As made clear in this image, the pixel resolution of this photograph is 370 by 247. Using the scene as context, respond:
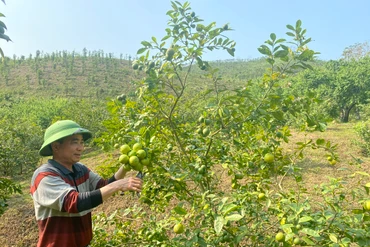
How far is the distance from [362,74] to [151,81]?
2211cm

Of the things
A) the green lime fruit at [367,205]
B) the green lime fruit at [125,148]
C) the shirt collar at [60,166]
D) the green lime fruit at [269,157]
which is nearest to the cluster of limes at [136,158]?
the green lime fruit at [125,148]

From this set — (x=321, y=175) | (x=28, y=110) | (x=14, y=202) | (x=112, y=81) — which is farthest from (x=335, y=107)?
(x=112, y=81)

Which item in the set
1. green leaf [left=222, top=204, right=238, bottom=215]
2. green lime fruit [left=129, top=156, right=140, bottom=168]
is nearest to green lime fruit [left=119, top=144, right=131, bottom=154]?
green lime fruit [left=129, top=156, right=140, bottom=168]

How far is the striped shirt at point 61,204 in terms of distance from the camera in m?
1.45

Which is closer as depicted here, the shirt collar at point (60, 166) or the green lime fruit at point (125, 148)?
the green lime fruit at point (125, 148)

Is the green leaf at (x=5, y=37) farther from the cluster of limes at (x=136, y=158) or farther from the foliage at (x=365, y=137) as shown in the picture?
the foliage at (x=365, y=137)

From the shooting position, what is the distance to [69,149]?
1.76 meters

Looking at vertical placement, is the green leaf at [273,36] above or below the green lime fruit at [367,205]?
above

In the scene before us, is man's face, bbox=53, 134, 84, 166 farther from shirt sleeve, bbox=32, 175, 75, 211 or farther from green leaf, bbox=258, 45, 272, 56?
green leaf, bbox=258, 45, 272, 56

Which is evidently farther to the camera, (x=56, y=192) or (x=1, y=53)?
(x=56, y=192)

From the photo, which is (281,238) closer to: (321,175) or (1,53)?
(1,53)

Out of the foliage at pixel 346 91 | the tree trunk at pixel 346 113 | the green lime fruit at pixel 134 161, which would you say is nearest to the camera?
the green lime fruit at pixel 134 161

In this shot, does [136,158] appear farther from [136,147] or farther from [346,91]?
[346,91]

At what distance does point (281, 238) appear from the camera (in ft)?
4.00
